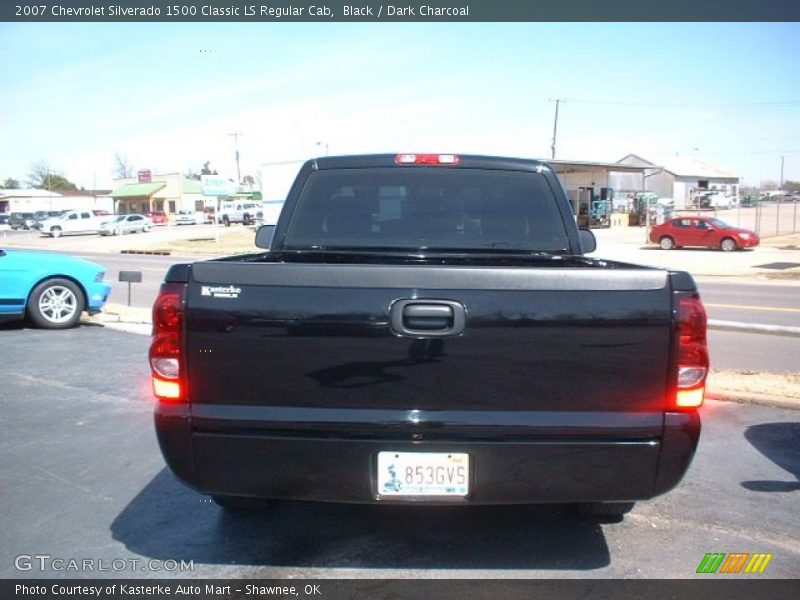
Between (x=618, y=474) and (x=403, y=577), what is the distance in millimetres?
1100

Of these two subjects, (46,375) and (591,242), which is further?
(46,375)

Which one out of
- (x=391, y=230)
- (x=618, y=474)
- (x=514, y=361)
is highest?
(x=391, y=230)

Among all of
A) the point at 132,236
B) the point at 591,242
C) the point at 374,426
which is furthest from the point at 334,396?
the point at 132,236

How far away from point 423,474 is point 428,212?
79.0 inches

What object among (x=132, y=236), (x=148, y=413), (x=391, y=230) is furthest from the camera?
(x=132, y=236)

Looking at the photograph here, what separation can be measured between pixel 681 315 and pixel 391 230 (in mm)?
2068

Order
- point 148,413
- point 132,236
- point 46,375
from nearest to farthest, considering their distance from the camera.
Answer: point 148,413
point 46,375
point 132,236

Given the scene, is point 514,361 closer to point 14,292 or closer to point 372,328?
point 372,328

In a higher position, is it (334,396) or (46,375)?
(334,396)

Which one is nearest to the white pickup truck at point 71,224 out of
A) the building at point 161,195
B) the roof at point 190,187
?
the building at point 161,195

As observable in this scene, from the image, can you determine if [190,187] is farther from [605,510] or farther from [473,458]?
[473,458]

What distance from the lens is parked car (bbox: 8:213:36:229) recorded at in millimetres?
69900

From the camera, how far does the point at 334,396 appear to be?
3.05m

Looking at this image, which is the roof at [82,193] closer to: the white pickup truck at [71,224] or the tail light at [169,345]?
the white pickup truck at [71,224]
